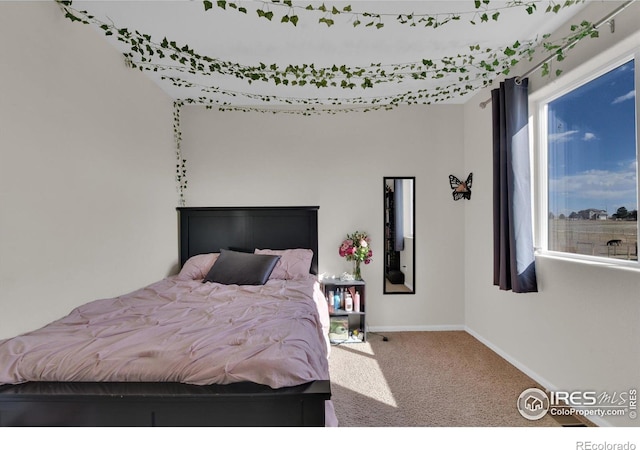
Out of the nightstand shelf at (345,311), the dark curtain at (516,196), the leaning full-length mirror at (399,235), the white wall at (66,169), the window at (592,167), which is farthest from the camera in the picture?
the leaning full-length mirror at (399,235)

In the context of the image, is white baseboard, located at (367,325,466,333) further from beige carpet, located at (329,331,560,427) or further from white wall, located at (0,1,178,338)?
white wall, located at (0,1,178,338)

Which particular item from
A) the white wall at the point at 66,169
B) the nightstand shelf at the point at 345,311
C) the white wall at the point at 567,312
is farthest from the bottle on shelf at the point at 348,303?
the white wall at the point at 66,169

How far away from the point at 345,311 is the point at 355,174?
59.3 inches

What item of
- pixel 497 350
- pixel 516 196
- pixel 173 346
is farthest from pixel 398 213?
pixel 173 346

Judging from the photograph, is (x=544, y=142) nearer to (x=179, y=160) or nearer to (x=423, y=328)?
(x=423, y=328)

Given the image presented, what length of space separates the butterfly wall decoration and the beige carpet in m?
1.54

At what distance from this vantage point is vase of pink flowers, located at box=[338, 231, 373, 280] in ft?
10.8

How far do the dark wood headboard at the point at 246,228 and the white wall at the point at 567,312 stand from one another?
5.84 feet

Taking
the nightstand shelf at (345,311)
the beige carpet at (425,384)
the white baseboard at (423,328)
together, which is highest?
the nightstand shelf at (345,311)

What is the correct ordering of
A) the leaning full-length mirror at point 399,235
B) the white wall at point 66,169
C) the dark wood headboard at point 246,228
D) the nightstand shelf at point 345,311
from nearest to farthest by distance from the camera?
1. the white wall at point 66,169
2. the nightstand shelf at point 345,311
3. the dark wood headboard at point 246,228
4. the leaning full-length mirror at point 399,235

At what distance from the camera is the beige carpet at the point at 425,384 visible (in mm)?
1931

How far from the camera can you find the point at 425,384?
2336 millimetres

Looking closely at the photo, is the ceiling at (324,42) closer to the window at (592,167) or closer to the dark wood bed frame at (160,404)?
the window at (592,167)

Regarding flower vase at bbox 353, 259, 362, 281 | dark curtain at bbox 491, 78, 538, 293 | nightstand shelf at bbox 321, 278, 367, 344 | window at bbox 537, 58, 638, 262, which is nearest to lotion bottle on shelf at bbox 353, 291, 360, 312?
nightstand shelf at bbox 321, 278, 367, 344
